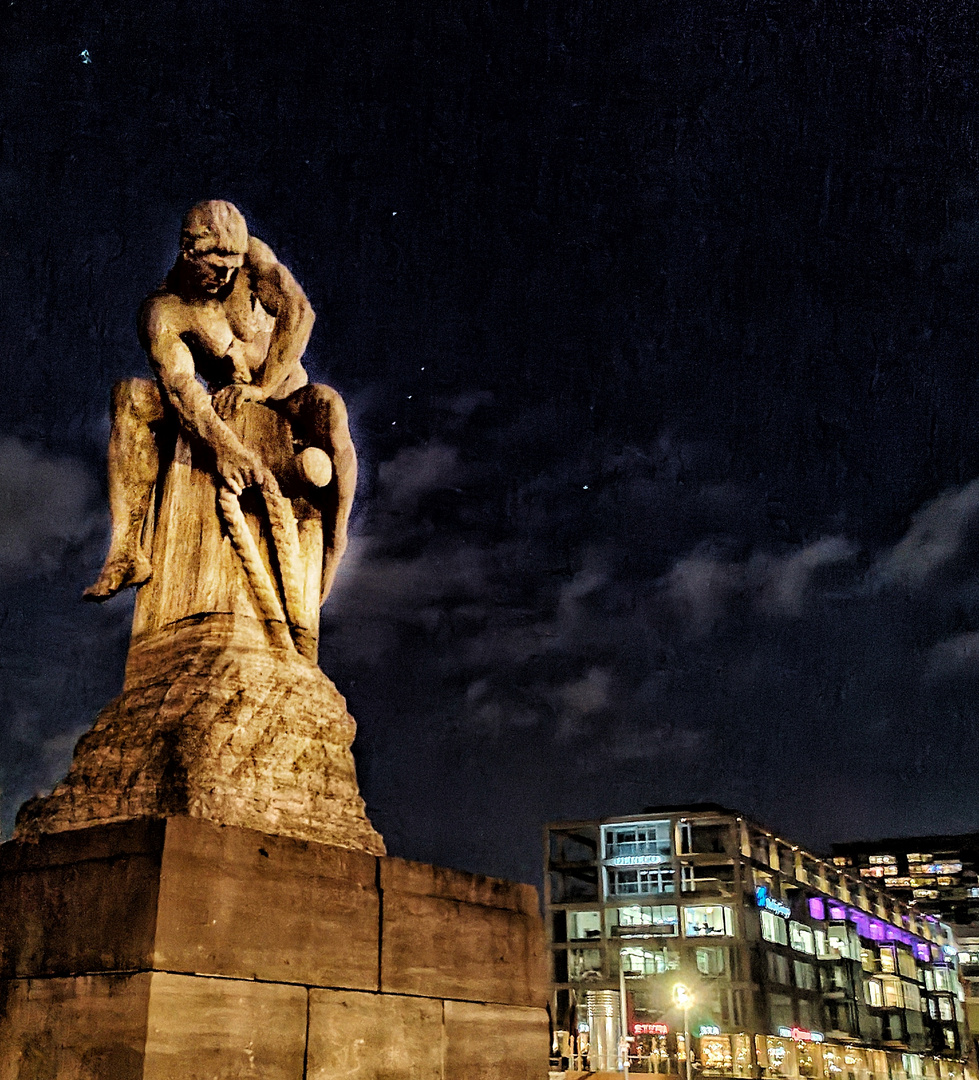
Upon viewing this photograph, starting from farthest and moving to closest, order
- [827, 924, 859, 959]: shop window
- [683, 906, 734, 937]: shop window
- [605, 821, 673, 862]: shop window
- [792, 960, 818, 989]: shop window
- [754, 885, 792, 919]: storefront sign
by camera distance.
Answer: [827, 924, 859, 959]: shop window → [792, 960, 818, 989]: shop window → [605, 821, 673, 862]: shop window → [754, 885, 792, 919]: storefront sign → [683, 906, 734, 937]: shop window

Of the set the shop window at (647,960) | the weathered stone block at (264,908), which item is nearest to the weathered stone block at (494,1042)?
the weathered stone block at (264,908)

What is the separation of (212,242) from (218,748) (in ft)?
11.3

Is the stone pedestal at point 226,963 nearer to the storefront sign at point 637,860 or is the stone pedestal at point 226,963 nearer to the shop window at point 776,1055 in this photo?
the shop window at point 776,1055

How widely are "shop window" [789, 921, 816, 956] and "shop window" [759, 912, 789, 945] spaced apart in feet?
3.38

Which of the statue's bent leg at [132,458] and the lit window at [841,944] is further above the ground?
the lit window at [841,944]

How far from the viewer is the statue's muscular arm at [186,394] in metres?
7.43

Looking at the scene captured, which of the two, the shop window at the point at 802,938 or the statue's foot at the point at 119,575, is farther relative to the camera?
the shop window at the point at 802,938

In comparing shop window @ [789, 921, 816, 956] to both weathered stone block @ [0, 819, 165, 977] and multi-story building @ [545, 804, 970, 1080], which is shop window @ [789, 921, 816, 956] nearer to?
multi-story building @ [545, 804, 970, 1080]

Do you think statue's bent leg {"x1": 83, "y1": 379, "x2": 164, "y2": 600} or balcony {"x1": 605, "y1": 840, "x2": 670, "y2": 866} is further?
balcony {"x1": 605, "y1": 840, "x2": 670, "y2": 866}

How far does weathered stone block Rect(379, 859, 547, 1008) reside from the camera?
6352 mm

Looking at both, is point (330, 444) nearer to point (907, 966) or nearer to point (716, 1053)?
point (716, 1053)

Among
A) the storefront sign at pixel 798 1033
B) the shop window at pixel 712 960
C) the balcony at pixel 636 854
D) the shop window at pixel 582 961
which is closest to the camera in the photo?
the storefront sign at pixel 798 1033

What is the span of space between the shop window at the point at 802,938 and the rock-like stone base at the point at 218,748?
6489cm

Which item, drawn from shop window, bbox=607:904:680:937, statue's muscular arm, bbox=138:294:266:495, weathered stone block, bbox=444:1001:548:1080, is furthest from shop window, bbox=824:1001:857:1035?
statue's muscular arm, bbox=138:294:266:495
